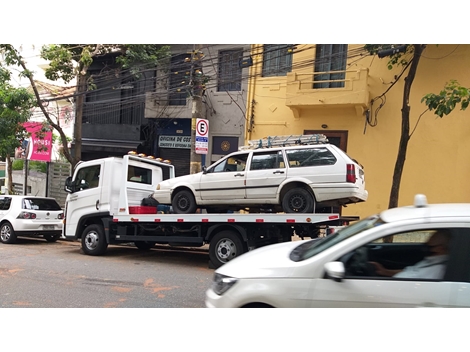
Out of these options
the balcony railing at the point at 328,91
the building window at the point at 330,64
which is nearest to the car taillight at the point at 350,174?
the balcony railing at the point at 328,91

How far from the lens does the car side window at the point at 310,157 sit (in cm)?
684

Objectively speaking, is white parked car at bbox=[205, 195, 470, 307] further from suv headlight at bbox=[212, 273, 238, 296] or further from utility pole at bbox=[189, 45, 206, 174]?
utility pole at bbox=[189, 45, 206, 174]

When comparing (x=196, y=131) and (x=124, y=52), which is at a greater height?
(x=124, y=52)

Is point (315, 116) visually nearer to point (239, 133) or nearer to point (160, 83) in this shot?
point (239, 133)

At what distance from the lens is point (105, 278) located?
267 inches

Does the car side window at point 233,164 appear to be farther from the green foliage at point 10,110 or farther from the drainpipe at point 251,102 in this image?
the green foliage at point 10,110

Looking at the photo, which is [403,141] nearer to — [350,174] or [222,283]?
[350,174]

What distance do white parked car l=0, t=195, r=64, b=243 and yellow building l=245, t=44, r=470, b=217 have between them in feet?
25.5

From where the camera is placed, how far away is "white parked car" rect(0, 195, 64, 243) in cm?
1076

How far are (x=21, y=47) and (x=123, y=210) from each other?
7.23m

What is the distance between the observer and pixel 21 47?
38.9 ft

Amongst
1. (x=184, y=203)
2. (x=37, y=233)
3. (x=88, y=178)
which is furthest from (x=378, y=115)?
(x=37, y=233)

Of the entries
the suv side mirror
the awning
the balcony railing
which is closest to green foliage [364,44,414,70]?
the balcony railing

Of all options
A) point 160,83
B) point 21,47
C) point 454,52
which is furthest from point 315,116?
point 21,47
